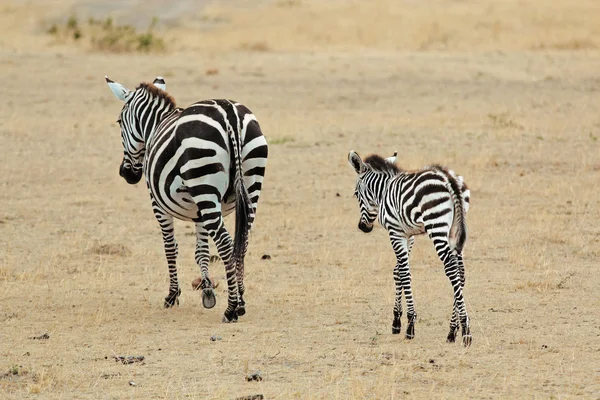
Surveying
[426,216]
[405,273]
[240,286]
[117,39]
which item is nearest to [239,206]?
[240,286]

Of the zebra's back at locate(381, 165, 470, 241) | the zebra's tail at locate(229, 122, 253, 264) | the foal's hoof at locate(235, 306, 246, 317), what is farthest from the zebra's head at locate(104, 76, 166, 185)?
the zebra's back at locate(381, 165, 470, 241)

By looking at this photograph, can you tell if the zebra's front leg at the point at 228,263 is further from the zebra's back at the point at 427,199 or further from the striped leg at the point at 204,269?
the zebra's back at the point at 427,199

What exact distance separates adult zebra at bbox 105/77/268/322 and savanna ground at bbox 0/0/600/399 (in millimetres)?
550

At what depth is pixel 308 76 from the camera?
25.2m

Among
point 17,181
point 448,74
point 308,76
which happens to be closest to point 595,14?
point 448,74

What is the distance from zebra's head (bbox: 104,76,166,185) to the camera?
32.0ft

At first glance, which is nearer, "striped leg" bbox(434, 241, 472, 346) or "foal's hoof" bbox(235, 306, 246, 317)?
"striped leg" bbox(434, 241, 472, 346)

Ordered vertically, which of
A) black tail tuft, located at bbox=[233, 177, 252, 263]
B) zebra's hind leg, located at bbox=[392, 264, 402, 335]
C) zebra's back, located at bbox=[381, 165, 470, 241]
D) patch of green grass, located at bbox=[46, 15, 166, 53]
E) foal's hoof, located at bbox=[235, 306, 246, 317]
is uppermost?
patch of green grass, located at bbox=[46, 15, 166, 53]

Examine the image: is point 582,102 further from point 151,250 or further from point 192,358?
point 192,358

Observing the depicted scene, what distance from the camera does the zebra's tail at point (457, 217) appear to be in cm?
736

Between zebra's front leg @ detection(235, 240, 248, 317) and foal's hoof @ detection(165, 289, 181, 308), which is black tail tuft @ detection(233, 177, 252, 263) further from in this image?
foal's hoof @ detection(165, 289, 181, 308)

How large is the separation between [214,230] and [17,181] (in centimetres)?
765

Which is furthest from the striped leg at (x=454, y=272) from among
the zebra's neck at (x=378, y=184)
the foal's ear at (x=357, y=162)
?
the foal's ear at (x=357, y=162)

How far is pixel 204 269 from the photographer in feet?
29.9
